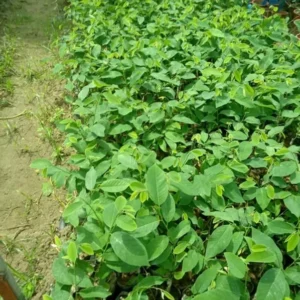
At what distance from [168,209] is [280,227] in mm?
416

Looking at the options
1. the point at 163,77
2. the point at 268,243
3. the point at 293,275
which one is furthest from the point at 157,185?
the point at 163,77

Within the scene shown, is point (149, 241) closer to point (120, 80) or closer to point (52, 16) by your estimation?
point (120, 80)

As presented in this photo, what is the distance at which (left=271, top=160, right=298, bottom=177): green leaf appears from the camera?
4.50 ft

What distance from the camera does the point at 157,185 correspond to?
3.93ft

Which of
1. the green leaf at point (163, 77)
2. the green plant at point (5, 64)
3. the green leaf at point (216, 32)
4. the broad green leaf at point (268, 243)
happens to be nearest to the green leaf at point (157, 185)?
the broad green leaf at point (268, 243)

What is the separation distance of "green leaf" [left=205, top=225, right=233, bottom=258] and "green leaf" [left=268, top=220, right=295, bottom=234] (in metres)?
0.16

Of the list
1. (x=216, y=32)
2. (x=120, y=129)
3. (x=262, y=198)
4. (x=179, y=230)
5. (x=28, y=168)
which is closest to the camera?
(x=179, y=230)

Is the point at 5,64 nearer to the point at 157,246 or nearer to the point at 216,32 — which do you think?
the point at 216,32

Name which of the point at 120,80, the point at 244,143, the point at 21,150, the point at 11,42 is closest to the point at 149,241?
the point at 244,143

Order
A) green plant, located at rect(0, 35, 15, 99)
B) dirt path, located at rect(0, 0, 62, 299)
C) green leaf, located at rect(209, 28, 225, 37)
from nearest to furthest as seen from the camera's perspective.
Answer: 1. dirt path, located at rect(0, 0, 62, 299)
2. green leaf, located at rect(209, 28, 225, 37)
3. green plant, located at rect(0, 35, 15, 99)

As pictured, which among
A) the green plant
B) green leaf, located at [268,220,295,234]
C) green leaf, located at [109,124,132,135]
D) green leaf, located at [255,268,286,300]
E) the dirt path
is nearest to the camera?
green leaf, located at [255,268,286,300]

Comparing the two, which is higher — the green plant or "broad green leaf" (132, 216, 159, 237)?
"broad green leaf" (132, 216, 159, 237)

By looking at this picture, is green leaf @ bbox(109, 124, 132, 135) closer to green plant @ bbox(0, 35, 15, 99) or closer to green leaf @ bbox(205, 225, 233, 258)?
green leaf @ bbox(205, 225, 233, 258)

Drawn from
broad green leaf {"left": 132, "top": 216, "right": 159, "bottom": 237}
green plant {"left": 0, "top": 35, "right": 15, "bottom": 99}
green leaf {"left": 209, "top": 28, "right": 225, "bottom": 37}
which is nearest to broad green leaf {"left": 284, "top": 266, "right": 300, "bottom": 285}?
broad green leaf {"left": 132, "top": 216, "right": 159, "bottom": 237}
